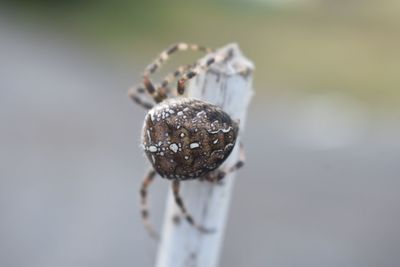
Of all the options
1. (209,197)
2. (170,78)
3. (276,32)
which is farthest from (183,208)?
(276,32)

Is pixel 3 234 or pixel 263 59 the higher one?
pixel 263 59

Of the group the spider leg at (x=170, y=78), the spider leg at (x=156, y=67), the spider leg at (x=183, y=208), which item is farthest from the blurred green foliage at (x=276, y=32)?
the spider leg at (x=183, y=208)

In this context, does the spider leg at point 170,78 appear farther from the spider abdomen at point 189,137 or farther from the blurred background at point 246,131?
the blurred background at point 246,131

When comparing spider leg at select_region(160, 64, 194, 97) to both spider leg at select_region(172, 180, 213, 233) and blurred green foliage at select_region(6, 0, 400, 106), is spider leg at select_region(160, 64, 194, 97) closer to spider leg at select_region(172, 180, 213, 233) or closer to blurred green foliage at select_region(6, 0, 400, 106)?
spider leg at select_region(172, 180, 213, 233)

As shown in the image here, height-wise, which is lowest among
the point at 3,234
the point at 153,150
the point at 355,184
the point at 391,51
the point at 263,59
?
the point at 3,234

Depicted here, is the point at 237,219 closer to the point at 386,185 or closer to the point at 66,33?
the point at 386,185

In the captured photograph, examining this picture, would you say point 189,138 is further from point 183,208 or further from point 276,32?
point 276,32

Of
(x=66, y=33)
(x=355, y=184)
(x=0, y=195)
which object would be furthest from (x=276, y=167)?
(x=66, y=33)
